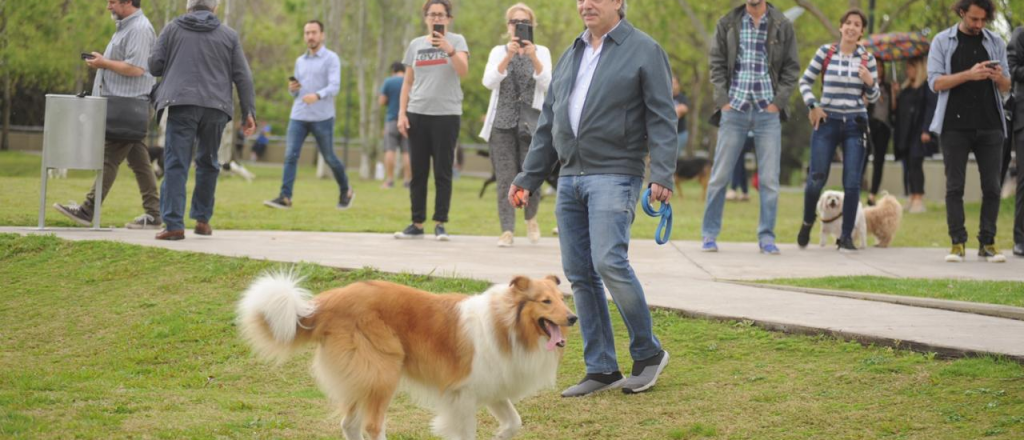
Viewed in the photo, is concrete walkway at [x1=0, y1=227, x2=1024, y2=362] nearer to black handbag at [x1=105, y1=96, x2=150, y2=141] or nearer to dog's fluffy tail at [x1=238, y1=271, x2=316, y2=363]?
black handbag at [x1=105, y1=96, x2=150, y2=141]

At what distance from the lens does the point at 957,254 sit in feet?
33.8

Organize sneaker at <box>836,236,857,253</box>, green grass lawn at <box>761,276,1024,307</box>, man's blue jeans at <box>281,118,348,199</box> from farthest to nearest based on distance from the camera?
man's blue jeans at <box>281,118,348,199</box>, sneaker at <box>836,236,857,253</box>, green grass lawn at <box>761,276,1024,307</box>

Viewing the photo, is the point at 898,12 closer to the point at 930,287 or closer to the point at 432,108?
the point at 432,108

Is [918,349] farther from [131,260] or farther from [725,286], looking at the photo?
[131,260]

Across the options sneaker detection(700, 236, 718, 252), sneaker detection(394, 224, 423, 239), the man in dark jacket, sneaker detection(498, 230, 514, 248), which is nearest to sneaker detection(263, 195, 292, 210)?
sneaker detection(394, 224, 423, 239)

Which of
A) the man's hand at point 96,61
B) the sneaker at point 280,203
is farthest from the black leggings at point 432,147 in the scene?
the sneaker at point 280,203

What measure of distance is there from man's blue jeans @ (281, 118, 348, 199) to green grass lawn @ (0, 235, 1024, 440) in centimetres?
635

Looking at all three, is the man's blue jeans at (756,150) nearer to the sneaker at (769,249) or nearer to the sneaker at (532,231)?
the sneaker at (769,249)

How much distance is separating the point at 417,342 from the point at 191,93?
17.3 feet

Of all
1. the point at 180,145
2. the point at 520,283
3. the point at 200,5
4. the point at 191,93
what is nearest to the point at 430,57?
the point at 200,5

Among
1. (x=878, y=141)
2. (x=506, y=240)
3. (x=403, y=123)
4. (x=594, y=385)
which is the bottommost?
(x=594, y=385)

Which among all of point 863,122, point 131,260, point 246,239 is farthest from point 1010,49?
point 131,260

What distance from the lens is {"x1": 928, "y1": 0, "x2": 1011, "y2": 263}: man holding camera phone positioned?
32.2ft

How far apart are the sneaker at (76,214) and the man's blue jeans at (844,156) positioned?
685cm
